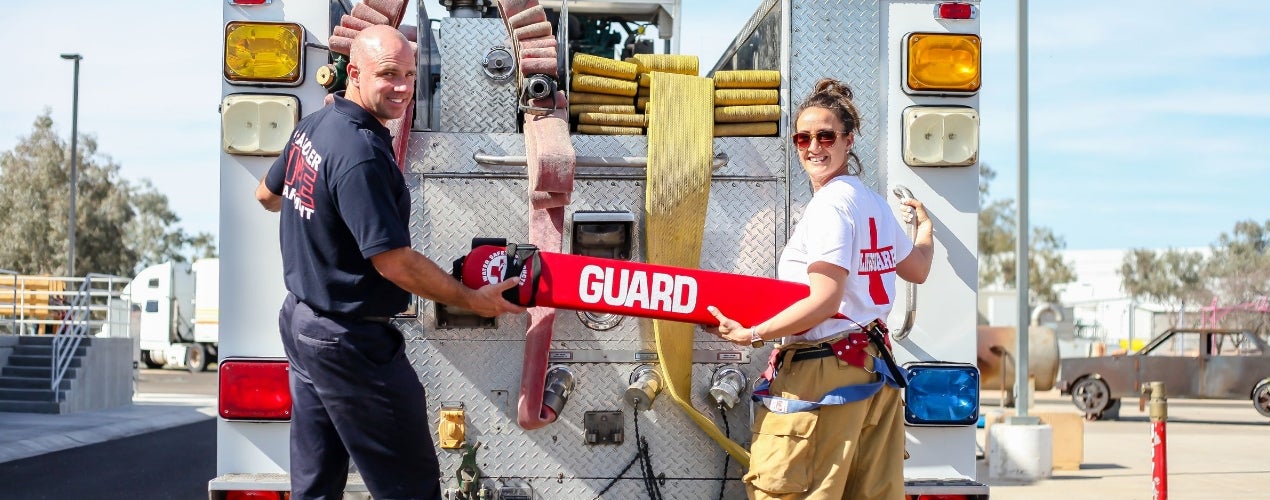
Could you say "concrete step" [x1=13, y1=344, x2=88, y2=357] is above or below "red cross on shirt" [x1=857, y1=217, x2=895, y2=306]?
below

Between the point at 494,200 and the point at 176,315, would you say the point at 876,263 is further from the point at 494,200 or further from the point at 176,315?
the point at 176,315

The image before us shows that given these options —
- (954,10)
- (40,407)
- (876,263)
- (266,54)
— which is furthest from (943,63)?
(40,407)

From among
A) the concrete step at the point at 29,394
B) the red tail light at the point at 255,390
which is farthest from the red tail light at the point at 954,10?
the concrete step at the point at 29,394

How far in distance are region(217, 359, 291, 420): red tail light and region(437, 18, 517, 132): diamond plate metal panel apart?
0.95 metres

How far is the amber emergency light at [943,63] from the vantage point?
418 cm

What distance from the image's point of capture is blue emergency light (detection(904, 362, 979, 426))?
4.10 metres

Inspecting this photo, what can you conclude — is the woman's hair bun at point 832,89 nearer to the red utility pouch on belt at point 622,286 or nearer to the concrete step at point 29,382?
the red utility pouch on belt at point 622,286

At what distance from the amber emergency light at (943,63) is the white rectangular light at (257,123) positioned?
2005 millimetres

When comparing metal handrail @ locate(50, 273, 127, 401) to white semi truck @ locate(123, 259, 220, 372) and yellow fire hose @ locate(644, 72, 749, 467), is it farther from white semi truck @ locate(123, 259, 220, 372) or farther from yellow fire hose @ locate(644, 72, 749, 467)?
yellow fire hose @ locate(644, 72, 749, 467)

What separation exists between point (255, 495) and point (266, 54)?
4.58ft

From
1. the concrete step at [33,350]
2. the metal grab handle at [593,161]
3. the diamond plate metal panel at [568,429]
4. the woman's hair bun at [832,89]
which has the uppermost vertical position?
the woman's hair bun at [832,89]

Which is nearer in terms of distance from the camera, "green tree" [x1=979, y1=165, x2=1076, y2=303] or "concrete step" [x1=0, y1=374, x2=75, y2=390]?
"concrete step" [x1=0, y1=374, x2=75, y2=390]

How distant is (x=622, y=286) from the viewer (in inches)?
141

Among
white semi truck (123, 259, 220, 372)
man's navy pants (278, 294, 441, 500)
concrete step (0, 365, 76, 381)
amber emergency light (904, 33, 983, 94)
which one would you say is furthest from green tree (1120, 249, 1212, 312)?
man's navy pants (278, 294, 441, 500)
